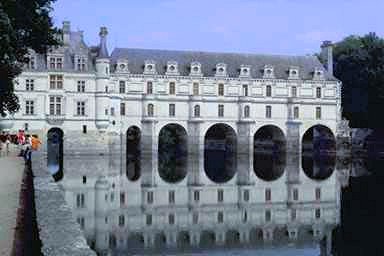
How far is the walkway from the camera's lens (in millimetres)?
10047

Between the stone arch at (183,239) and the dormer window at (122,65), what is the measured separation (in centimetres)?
3558

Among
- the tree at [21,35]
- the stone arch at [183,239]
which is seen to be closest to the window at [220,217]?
the stone arch at [183,239]

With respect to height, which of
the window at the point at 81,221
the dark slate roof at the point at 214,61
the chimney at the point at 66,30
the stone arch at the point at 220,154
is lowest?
the window at the point at 81,221

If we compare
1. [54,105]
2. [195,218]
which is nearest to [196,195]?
[195,218]

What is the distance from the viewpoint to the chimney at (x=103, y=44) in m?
49.8

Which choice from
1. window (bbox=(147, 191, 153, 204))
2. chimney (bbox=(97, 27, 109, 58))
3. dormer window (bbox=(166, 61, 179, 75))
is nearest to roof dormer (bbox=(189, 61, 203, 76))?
dormer window (bbox=(166, 61, 179, 75))

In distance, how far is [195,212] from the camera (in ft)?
74.9

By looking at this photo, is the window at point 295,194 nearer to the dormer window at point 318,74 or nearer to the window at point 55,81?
the window at point 55,81

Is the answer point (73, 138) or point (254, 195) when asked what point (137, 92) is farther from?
point (254, 195)

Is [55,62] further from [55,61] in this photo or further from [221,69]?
[221,69]

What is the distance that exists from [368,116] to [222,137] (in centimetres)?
1717

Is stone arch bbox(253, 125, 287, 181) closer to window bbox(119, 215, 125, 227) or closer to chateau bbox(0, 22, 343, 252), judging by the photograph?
chateau bbox(0, 22, 343, 252)

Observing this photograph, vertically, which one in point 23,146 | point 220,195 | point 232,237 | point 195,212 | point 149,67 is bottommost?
point 232,237

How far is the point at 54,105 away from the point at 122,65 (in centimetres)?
754
